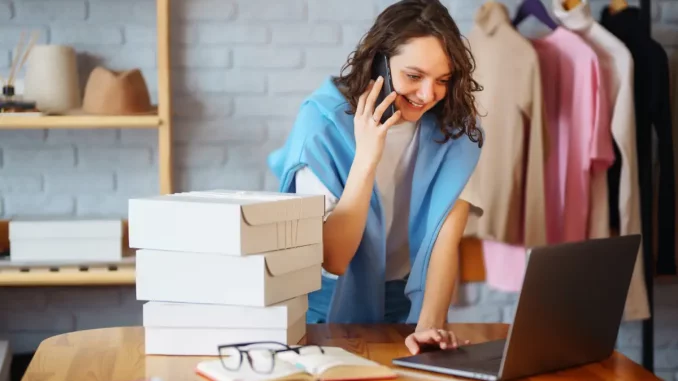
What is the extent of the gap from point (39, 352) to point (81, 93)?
155 cm

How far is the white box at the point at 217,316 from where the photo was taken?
1380 mm

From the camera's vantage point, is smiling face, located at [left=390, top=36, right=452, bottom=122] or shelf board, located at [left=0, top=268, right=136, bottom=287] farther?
shelf board, located at [left=0, top=268, right=136, bottom=287]

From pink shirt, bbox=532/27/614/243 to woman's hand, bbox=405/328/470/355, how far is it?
4.65ft

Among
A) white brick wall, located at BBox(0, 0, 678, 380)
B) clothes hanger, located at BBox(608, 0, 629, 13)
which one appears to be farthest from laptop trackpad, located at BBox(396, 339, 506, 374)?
clothes hanger, located at BBox(608, 0, 629, 13)

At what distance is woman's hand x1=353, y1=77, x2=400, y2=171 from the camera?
5.42 ft

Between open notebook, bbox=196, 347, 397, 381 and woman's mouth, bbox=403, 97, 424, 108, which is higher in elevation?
woman's mouth, bbox=403, 97, 424, 108

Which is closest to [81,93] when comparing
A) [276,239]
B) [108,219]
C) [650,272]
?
[108,219]

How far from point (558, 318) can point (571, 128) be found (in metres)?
1.59

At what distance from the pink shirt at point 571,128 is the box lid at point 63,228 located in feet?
4.21

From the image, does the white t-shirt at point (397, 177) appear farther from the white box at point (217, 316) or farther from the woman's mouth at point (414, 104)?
the white box at point (217, 316)

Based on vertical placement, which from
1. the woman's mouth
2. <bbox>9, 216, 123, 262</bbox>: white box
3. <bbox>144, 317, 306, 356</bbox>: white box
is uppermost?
the woman's mouth

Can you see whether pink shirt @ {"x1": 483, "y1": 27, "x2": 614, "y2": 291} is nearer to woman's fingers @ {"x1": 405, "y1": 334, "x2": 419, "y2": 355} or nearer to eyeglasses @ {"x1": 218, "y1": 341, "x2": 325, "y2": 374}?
woman's fingers @ {"x1": 405, "y1": 334, "x2": 419, "y2": 355}

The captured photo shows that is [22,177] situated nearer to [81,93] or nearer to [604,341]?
[81,93]

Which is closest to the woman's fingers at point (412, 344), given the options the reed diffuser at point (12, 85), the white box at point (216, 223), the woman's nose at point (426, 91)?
the white box at point (216, 223)
